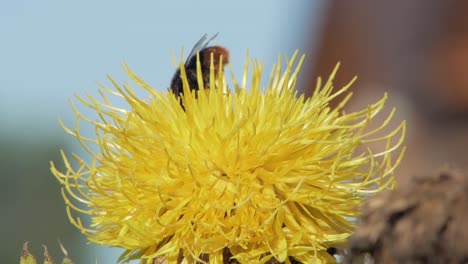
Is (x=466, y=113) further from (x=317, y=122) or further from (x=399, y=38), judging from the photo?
(x=317, y=122)

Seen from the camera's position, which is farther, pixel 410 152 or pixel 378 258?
pixel 410 152

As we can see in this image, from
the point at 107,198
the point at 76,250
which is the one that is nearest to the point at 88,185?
the point at 107,198

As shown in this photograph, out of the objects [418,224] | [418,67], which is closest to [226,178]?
[418,224]

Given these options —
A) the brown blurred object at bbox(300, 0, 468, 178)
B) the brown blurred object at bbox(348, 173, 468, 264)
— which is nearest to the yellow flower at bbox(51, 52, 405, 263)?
the brown blurred object at bbox(348, 173, 468, 264)

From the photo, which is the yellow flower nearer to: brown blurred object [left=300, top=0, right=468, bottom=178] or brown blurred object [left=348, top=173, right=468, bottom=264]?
brown blurred object [left=348, top=173, right=468, bottom=264]

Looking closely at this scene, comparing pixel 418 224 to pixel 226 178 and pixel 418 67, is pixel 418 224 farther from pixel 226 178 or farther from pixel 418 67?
pixel 418 67

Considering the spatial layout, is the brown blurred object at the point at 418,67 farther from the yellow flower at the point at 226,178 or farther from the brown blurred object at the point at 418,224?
the brown blurred object at the point at 418,224
